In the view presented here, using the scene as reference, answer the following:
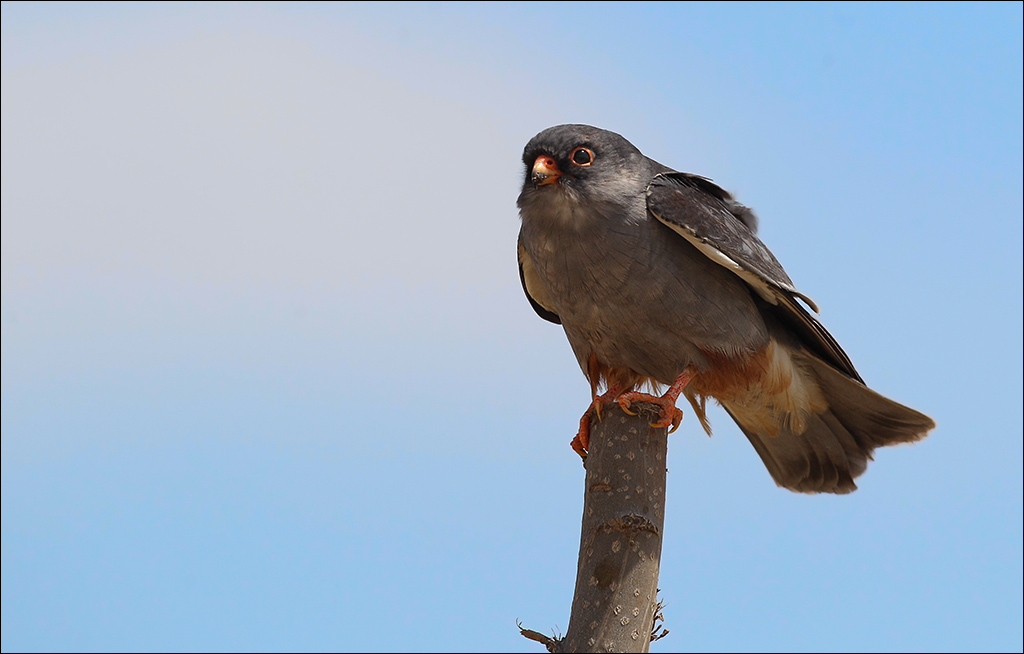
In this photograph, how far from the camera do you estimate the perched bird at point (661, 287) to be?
4094mm

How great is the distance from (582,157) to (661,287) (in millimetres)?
688

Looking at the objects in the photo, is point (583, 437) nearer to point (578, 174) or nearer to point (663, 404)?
point (663, 404)

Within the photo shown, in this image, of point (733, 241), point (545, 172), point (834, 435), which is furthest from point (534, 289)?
point (834, 435)

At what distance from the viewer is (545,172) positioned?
4180 mm

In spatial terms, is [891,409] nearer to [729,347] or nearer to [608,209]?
[729,347]

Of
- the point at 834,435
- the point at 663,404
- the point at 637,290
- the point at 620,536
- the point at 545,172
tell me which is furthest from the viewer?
the point at 834,435

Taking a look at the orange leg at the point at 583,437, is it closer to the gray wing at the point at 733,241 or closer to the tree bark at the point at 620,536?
the tree bark at the point at 620,536

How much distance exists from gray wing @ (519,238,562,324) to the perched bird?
0.10 m

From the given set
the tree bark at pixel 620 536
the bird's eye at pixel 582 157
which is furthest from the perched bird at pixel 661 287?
the tree bark at pixel 620 536

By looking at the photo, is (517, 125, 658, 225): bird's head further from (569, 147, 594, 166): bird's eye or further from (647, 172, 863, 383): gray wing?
(647, 172, 863, 383): gray wing

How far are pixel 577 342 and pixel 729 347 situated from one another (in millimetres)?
705

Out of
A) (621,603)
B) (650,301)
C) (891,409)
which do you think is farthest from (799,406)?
(621,603)

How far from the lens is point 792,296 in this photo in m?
4.29

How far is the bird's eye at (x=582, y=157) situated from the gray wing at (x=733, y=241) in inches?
12.2
